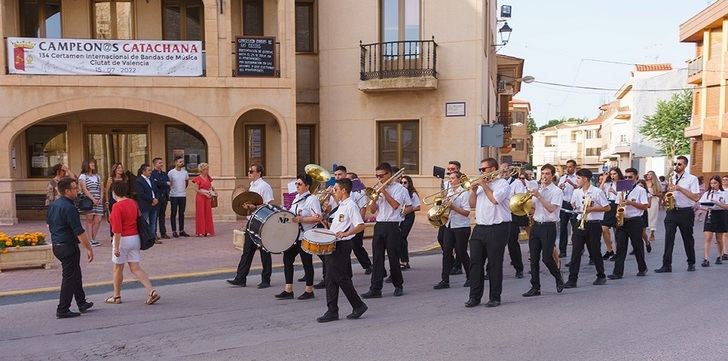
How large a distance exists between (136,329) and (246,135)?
12276 millimetres

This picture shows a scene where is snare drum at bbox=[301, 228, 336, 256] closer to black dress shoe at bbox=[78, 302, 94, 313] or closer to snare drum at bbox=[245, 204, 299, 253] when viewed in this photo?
snare drum at bbox=[245, 204, 299, 253]

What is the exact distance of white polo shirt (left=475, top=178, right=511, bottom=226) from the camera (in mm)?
7383

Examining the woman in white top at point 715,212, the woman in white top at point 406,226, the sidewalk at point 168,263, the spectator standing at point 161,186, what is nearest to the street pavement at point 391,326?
the sidewalk at point 168,263

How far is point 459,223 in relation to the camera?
8812 millimetres

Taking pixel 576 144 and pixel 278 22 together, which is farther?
pixel 576 144

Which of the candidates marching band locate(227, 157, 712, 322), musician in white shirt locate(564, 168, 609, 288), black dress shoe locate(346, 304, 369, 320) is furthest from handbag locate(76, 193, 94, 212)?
musician in white shirt locate(564, 168, 609, 288)

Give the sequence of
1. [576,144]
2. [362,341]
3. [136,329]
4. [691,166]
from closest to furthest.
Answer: [362,341] < [136,329] < [691,166] < [576,144]

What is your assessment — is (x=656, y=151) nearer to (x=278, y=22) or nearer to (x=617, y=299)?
(x=278, y=22)

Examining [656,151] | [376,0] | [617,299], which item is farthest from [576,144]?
[617,299]

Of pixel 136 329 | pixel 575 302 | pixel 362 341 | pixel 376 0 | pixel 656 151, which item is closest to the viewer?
pixel 362 341

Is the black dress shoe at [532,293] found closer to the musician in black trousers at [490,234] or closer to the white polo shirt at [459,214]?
the musician in black trousers at [490,234]

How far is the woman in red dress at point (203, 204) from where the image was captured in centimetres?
1360

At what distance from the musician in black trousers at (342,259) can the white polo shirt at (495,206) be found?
63.3 inches

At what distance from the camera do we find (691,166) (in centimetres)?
3412
